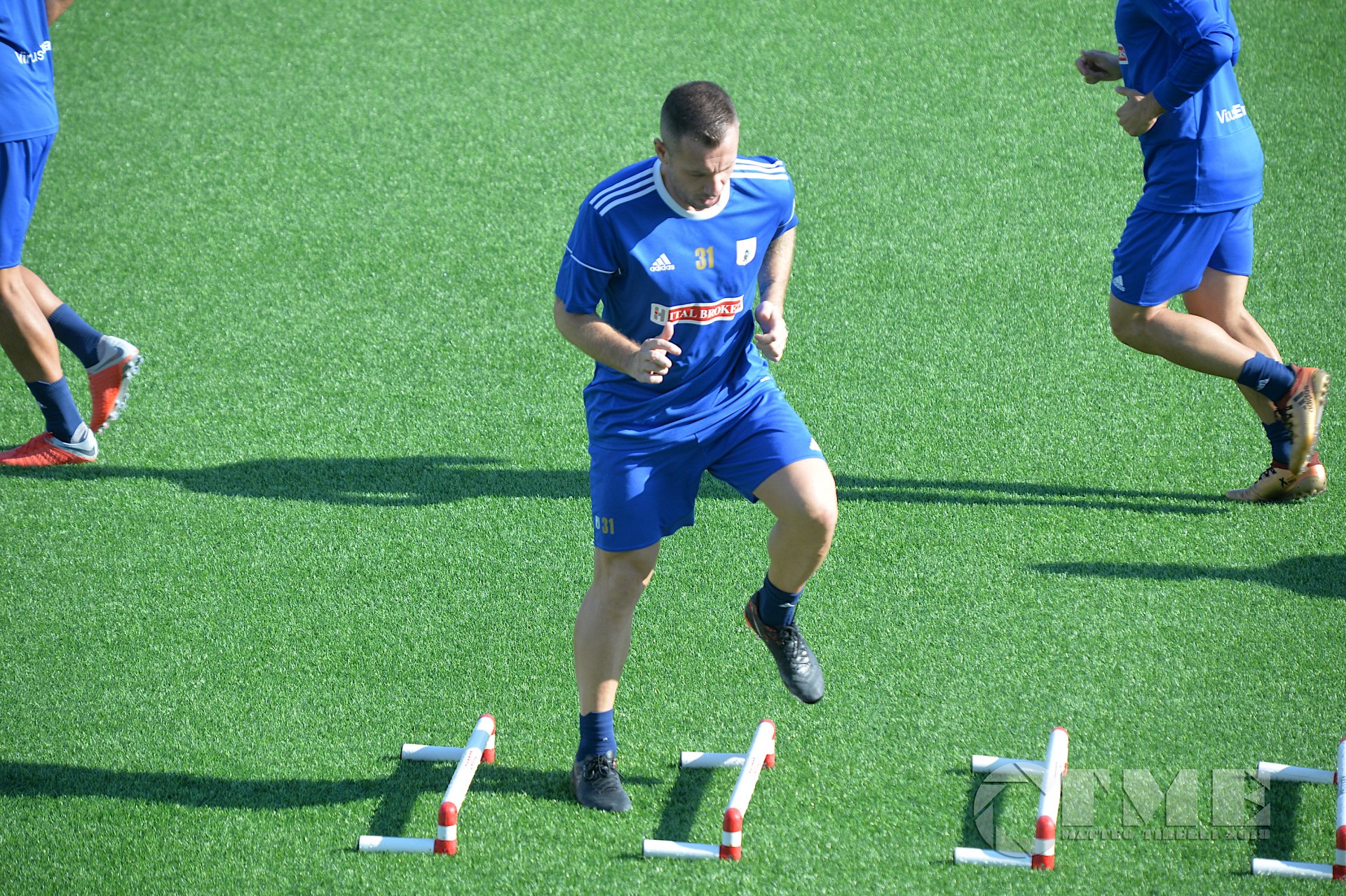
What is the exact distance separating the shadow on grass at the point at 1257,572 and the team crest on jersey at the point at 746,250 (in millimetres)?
1708

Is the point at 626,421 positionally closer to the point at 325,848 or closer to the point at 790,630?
the point at 790,630

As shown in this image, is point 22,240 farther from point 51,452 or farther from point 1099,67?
point 1099,67

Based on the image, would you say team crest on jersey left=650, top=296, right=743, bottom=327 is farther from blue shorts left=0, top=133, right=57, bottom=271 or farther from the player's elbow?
blue shorts left=0, top=133, right=57, bottom=271

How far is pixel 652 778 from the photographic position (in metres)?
3.52

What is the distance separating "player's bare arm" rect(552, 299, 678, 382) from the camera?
9.95 feet

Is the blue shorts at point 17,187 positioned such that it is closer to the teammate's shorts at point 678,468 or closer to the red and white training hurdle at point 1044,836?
the teammate's shorts at point 678,468

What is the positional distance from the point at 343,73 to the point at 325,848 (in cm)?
590

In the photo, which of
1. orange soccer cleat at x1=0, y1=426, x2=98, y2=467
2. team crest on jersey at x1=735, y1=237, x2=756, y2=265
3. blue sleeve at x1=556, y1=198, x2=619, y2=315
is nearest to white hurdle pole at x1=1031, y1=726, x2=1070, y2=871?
team crest on jersey at x1=735, y1=237, x2=756, y2=265

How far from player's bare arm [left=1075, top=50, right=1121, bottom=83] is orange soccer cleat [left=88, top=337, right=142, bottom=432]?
157 inches

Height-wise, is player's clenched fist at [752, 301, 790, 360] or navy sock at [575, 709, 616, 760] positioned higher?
player's clenched fist at [752, 301, 790, 360]

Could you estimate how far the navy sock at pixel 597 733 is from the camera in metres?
3.38

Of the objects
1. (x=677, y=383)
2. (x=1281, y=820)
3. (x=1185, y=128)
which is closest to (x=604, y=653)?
(x=677, y=383)

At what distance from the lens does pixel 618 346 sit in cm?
310

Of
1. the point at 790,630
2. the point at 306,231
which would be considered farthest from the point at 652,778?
the point at 306,231
